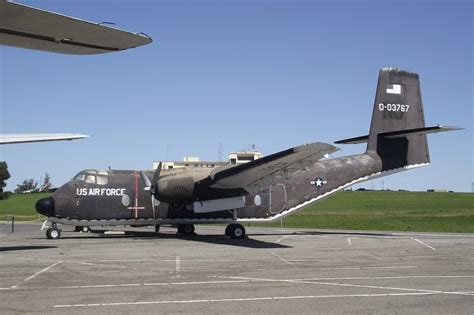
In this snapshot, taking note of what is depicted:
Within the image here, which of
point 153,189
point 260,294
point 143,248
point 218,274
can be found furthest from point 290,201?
point 260,294

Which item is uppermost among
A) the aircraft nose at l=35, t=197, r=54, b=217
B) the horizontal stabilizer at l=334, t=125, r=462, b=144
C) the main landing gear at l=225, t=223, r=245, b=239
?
the horizontal stabilizer at l=334, t=125, r=462, b=144

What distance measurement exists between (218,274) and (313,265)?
3.03 m

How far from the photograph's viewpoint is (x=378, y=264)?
1404 cm

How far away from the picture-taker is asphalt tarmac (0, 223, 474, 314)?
8539 mm

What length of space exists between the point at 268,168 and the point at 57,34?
1164cm

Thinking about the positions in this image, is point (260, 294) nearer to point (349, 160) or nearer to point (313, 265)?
point (313, 265)

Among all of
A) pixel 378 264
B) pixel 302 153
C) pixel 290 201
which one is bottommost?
pixel 378 264

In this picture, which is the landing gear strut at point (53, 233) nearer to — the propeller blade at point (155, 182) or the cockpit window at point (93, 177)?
the cockpit window at point (93, 177)

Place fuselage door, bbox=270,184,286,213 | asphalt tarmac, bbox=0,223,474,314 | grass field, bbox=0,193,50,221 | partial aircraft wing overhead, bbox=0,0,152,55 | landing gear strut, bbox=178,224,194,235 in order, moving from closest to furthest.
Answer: partial aircraft wing overhead, bbox=0,0,152,55
asphalt tarmac, bbox=0,223,474,314
fuselage door, bbox=270,184,286,213
landing gear strut, bbox=178,224,194,235
grass field, bbox=0,193,50,221

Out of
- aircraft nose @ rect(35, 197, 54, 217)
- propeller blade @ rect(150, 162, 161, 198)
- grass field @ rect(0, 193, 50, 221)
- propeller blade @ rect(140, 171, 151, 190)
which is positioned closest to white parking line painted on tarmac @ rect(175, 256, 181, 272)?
propeller blade @ rect(150, 162, 161, 198)

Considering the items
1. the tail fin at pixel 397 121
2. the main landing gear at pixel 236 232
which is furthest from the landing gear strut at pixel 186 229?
the tail fin at pixel 397 121

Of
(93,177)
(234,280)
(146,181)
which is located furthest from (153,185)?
(234,280)

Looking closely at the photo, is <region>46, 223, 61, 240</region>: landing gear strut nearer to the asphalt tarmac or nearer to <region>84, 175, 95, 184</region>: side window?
<region>84, 175, 95, 184</region>: side window

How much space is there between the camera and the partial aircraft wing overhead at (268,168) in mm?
17688
